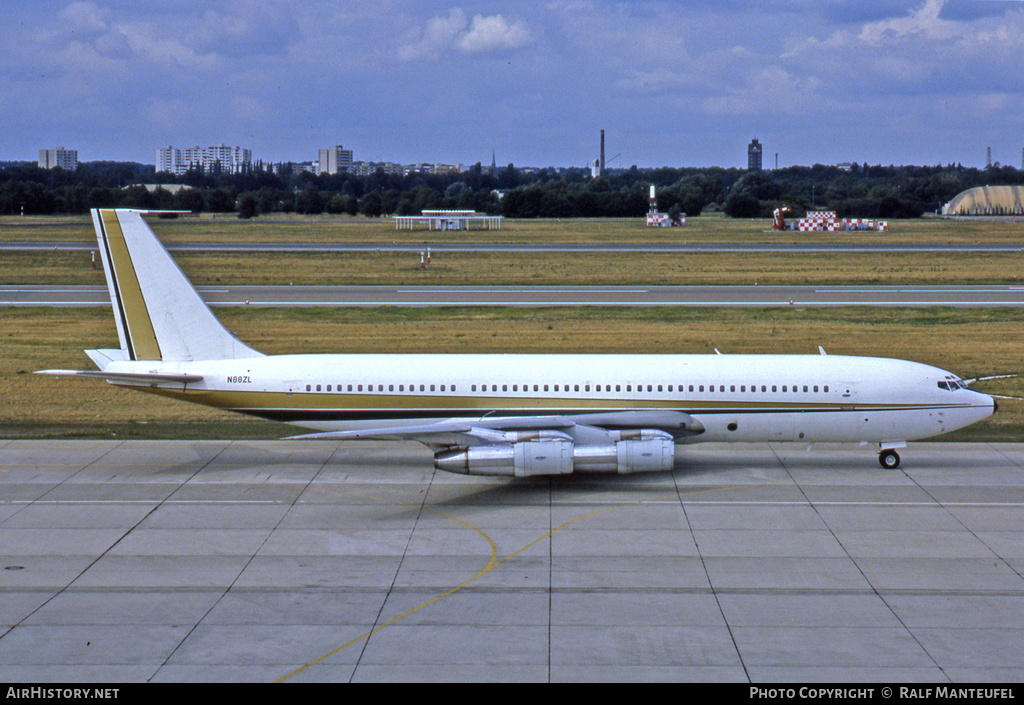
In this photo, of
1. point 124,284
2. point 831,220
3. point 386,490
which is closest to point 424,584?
point 386,490

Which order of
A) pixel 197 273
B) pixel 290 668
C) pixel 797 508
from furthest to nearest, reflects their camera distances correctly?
pixel 197 273 < pixel 797 508 < pixel 290 668

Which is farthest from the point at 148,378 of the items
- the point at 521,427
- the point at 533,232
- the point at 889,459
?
the point at 533,232

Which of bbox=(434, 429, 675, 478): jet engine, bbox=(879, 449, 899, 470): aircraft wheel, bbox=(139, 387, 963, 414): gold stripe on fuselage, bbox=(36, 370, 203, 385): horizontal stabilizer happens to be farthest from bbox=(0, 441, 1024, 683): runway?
bbox=(36, 370, 203, 385): horizontal stabilizer

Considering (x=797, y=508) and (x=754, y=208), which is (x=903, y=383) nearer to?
(x=797, y=508)

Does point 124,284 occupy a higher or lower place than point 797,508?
higher

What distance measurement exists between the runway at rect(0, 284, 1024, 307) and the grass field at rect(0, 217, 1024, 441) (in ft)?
9.01

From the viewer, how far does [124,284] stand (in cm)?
2952

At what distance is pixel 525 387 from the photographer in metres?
28.9

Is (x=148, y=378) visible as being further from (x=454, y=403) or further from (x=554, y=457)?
(x=554, y=457)

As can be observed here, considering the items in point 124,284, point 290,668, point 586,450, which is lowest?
point 290,668

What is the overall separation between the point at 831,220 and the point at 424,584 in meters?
125

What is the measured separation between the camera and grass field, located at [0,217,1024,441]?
3709 centimetres

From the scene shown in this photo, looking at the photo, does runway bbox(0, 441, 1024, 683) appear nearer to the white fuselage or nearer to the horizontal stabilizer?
the white fuselage

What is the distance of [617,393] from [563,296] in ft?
123
